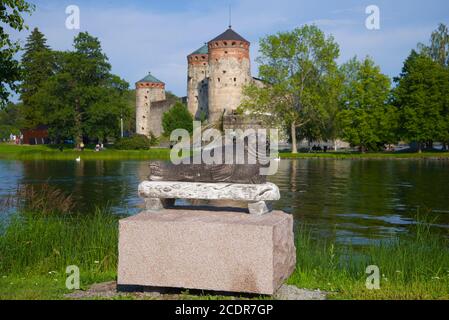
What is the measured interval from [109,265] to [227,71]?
2513 inches

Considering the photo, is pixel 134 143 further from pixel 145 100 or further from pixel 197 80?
pixel 145 100

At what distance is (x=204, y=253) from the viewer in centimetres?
603

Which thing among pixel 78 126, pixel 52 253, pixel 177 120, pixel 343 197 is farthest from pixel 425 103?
pixel 52 253

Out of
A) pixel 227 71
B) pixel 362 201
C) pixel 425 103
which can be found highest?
pixel 227 71

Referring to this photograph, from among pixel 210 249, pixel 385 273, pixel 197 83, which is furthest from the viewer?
pixel 197 83

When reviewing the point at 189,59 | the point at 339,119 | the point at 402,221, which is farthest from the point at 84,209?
the point at 189,59

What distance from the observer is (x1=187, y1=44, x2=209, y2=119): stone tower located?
79500 millimetres

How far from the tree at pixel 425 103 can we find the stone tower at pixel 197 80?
1245 inches

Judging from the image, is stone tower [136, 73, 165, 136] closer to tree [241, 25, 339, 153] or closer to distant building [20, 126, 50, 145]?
distant building [20, 126, 50, 145]

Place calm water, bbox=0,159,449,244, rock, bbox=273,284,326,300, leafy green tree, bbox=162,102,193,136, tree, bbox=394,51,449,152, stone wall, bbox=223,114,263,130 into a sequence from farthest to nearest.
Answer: leafy green tree, bbox=162,102,193,136
stone wall, bbox=223,114,263,130
tree, bbox=394,51,449,152
calm water, bbox=0,159,449,244
rock, bbox=273,284,326,300

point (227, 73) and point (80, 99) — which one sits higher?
point (227, 73)

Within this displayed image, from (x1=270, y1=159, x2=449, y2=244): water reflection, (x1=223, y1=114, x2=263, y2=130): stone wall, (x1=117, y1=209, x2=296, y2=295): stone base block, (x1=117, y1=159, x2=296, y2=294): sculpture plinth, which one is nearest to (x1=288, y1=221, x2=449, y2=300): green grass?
(x1=117, y1=159, x2=296, y2=294): sculpture plinth

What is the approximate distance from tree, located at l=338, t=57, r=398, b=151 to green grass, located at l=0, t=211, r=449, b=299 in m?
47.2
